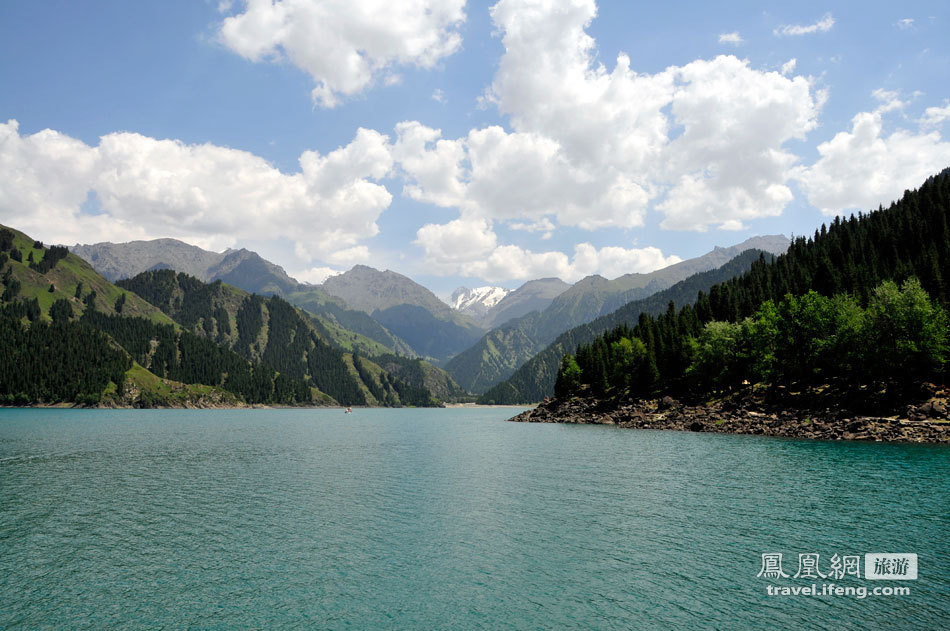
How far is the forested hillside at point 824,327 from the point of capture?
95812 mm

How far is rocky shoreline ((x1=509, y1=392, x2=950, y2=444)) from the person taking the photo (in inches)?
3223

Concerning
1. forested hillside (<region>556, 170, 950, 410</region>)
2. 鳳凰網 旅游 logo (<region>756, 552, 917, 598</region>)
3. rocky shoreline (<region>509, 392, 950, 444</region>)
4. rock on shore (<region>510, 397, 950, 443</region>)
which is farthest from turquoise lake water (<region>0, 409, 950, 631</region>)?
forested hillside (<region>556, 170, 950, 410</region>)

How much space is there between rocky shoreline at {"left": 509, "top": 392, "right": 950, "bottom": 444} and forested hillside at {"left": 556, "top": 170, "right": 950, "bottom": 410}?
366 inches

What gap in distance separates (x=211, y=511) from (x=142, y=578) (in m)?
15.2

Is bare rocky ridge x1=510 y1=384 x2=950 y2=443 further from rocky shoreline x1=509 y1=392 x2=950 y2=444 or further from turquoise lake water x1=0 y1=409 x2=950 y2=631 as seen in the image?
turquoise lake water x1=0 y1=409 x2=950 y2=631

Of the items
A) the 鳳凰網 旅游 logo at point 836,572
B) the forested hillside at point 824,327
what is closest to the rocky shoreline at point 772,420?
the forested hillside at point 824,327

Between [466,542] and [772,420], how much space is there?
93258mm

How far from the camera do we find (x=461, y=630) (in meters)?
21.2

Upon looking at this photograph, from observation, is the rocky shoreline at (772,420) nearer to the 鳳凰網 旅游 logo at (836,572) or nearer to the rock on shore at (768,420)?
the rock on shore at (768,420)

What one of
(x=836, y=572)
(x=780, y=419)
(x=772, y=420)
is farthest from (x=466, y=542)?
(x=780, y=419)

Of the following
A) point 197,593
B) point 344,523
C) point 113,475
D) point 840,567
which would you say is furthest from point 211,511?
point 840,567

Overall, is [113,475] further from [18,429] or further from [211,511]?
[18,429]

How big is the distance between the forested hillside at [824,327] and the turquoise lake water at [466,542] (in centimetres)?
4210

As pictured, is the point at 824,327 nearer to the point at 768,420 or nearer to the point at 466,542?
the point at 768,420
